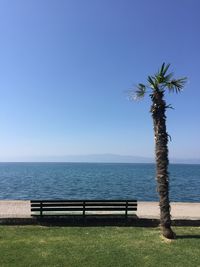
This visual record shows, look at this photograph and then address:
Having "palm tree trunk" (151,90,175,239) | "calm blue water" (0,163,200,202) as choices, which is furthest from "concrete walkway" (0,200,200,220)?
"calm blue water" (0,163,200,202)

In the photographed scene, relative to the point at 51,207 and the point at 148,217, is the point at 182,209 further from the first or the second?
the point at 51,207

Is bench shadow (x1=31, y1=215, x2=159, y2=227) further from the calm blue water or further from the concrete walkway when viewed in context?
the calm blue water

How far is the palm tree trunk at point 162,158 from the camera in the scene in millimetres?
15422

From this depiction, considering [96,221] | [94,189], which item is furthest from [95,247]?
[94,189]

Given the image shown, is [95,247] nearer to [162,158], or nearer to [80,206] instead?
[162,158]

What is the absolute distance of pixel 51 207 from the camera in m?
17.8

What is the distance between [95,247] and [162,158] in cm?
432

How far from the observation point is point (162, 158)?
1559 cm

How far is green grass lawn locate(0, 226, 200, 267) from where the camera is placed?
12.1 metres

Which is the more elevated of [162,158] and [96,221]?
[162,158]

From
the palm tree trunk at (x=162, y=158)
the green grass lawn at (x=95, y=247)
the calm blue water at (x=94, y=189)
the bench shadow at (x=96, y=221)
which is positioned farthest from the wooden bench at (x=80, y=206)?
the calm blue water at (x=94, y=189)

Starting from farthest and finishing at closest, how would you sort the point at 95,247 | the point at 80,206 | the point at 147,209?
1. the point at 147,209
2. the point at 80,206
3. the point at 95,247

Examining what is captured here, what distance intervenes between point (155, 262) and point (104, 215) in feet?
18.7

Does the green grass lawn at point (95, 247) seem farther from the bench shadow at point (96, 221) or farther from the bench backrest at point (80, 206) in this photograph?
the bench backrest at point (80, 206)
